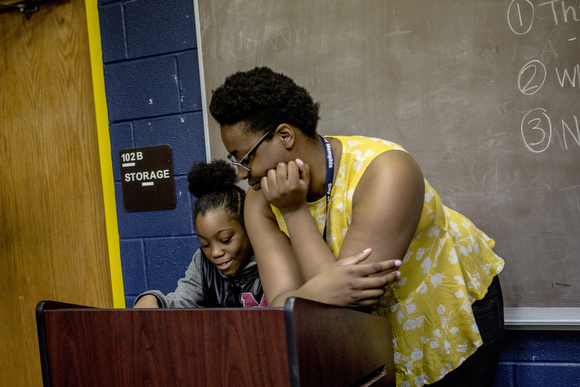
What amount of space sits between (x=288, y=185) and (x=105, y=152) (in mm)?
1440

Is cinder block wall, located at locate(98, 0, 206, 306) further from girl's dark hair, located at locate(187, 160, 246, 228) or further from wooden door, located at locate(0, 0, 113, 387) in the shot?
girl's dark hair, located at locate(187, 160, 246, 228)

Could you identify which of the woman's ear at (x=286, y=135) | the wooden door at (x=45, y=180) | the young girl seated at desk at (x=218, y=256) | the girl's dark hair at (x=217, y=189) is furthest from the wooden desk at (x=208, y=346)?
the wooden door at (x=45, y=180)

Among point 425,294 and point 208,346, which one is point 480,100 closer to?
point 425,294

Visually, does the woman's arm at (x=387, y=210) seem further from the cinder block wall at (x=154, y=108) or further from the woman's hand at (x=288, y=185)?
the cinder block wall at (x=154, y=108)

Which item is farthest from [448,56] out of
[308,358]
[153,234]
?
[153,234]

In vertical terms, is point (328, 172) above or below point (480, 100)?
below

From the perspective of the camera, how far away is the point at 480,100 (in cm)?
170

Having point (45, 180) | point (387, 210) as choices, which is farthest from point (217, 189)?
point (45, 180)

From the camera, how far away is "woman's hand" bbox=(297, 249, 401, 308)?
93 cm

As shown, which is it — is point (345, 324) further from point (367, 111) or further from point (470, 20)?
point (470, 20)

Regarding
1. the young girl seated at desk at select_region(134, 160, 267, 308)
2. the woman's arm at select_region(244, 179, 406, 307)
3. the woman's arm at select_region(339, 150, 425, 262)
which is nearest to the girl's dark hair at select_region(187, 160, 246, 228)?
the young girl seated at desk at select_region(134, 160, 267, 308)

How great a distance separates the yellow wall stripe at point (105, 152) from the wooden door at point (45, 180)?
0.09 m

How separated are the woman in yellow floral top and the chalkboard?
503mm

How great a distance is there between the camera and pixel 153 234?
2189 millimetres
